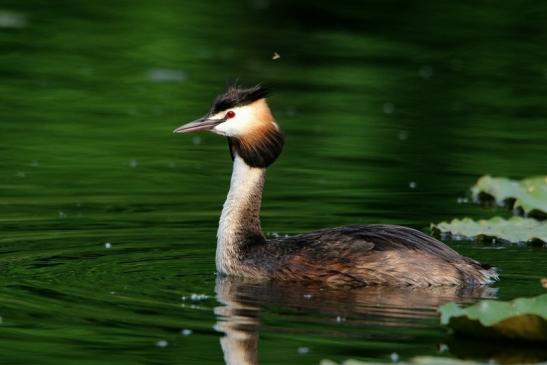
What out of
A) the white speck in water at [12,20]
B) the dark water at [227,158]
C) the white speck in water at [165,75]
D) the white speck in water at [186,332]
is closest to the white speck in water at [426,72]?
the dark water at [227,158]

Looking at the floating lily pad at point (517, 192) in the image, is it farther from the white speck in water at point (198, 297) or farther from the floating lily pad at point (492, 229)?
the white speck in water at point (198, 297)

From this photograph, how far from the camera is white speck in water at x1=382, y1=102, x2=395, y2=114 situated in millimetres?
19163

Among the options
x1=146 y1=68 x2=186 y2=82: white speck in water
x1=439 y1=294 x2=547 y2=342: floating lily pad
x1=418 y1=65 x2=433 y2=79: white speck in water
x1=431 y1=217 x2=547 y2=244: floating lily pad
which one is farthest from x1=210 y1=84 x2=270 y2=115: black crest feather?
x1=418 y1=65 x2=433 y2=79: white speck in water

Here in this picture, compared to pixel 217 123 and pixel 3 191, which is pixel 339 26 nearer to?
pixel 3 191

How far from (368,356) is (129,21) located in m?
17.7

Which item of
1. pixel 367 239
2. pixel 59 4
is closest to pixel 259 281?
pixel 367 239

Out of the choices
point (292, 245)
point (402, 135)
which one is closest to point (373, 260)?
point (292, 245)

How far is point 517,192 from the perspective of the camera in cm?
1380

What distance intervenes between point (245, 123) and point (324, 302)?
192cm

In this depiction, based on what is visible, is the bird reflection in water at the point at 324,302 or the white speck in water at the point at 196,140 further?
the white speck in water at the point at 196,140

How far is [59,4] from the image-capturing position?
27.1 meters

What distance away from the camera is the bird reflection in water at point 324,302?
8961 mm

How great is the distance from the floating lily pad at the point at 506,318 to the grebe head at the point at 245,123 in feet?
10.5

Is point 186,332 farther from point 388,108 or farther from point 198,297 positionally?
point 388,108
